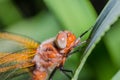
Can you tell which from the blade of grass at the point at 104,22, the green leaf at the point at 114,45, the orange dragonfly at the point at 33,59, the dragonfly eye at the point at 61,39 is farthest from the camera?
the orange dragonfly at the point at 33,59

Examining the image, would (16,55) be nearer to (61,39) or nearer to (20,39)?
(20,39)

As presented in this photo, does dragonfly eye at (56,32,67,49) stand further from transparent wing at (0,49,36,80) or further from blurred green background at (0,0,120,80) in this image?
transparent wing at (0,49,36,80)

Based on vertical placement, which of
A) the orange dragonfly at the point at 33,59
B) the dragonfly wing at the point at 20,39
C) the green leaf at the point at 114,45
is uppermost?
the dragonfly wing at the point at 20,39

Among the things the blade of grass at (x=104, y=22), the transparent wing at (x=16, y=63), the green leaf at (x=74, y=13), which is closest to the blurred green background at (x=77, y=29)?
the green leaf at (x=74, y=13)

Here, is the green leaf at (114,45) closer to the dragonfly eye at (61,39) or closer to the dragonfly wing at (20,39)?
the dragonfly eye at (61,39)

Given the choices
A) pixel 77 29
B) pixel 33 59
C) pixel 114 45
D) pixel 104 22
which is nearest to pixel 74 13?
pixel 77 29

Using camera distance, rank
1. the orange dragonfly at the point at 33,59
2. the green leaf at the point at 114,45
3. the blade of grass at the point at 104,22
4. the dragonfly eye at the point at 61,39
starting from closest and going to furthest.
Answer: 1. the blade of grass at the point at 104,22
2. the green leaf at the point at 114,45
3. the dragonfly eye at the point at 61,39
4. the orange dragonfly at the point at 33,59

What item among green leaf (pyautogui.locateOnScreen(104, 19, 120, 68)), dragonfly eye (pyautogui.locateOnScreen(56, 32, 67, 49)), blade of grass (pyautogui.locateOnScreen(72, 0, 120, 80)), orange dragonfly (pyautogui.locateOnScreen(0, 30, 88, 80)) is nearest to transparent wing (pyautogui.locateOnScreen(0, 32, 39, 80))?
orange dragonfly (pyautogui.locateOnScreen(0, 30, 88, 80))

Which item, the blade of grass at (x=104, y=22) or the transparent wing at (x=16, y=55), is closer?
the blade of grass at (x=104, y=22)
